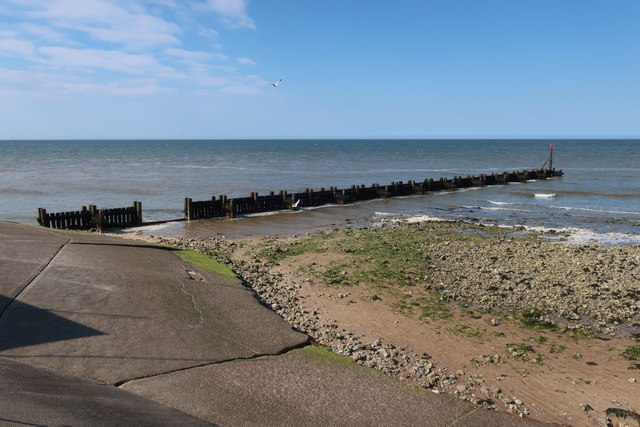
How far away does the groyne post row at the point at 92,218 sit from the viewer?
2297 centimetres

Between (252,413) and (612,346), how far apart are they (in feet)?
28.5

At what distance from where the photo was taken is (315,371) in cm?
849

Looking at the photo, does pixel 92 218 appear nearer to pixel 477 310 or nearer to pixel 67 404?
pixel 477 310

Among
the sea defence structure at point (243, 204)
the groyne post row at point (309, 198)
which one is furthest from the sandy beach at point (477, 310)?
the groyne post row at point (309, 198)

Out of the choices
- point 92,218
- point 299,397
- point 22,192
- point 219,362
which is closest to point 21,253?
point 219,362

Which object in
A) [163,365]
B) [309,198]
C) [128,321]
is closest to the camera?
[163,365]

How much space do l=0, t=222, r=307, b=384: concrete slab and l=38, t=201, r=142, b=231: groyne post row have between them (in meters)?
10.4

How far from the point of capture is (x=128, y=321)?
30.9 feet

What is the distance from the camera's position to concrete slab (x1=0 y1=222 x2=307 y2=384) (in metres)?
7.88

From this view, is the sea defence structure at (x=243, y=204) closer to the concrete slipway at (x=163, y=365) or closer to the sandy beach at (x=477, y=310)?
the sandy beach at (x=477, y=310)

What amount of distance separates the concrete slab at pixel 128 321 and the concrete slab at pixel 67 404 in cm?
57

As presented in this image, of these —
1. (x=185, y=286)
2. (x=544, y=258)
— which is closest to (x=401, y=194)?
(x=544, y=258)

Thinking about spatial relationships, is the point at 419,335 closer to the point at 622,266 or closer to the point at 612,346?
the point at 612,346

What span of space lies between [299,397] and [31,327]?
479 cm
